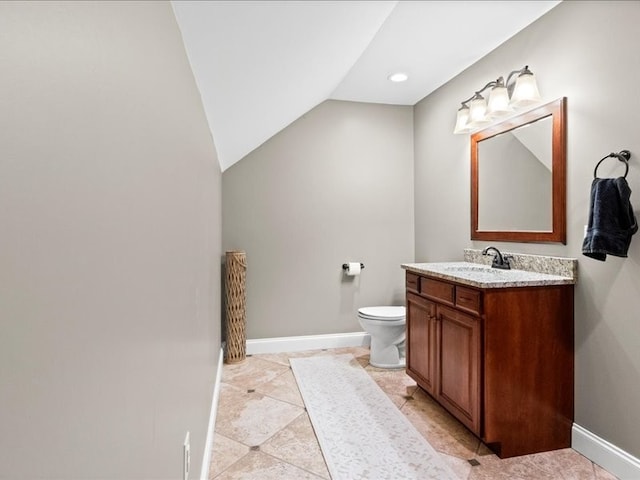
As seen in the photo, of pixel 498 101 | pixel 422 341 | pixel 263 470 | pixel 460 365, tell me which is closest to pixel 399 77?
pixel 498 101

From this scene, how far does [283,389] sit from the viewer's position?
265 cm

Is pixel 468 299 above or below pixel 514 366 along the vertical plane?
above

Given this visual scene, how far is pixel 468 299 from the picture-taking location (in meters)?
2.00

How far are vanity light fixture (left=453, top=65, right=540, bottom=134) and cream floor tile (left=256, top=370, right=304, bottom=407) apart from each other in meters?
2.21

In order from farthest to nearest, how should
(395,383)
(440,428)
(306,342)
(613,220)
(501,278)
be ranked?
(306,342), (395,383), (440,428), (501,278), (613,220)

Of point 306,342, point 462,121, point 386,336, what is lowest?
A: point 306,342

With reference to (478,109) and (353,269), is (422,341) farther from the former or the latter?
(478,109)

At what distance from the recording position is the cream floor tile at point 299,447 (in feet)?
5.94

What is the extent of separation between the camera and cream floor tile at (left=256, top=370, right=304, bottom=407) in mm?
2496

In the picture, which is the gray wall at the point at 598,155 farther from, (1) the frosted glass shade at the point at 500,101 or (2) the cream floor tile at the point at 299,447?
(2) the cream floor tile at the point at 299,447

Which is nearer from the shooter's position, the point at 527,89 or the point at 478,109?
the point at 527,89

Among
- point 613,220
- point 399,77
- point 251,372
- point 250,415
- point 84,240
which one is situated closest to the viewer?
point 84,240

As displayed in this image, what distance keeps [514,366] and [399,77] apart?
7.55 ft

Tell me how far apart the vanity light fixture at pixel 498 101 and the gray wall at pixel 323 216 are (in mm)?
958
